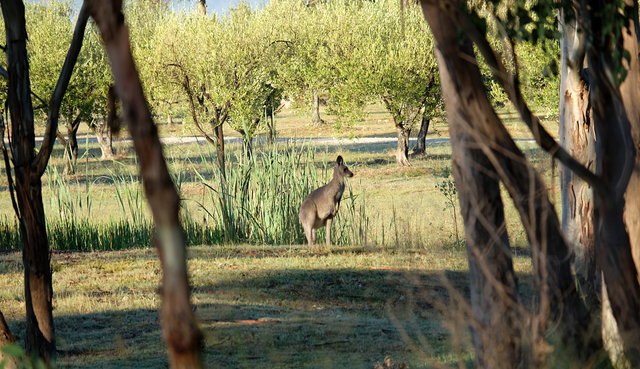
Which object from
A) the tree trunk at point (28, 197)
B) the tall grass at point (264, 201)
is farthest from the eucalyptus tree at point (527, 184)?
the tall grass at point (264, 201)

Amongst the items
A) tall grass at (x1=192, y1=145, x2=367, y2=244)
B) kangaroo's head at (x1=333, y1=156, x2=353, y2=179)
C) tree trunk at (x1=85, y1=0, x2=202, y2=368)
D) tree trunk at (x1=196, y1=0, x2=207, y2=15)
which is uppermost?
tree trunk at (x1=196, y1=0, x2=207, y2=15)

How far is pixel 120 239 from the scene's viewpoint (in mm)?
15328

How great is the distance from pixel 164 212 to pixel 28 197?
4.47 meters

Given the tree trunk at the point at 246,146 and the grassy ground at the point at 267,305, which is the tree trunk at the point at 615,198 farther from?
the tree trunk at the point at 246,146

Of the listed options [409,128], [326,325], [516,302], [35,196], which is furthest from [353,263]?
[409,128]

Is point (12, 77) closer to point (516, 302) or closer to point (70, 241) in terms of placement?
point (516, 302)

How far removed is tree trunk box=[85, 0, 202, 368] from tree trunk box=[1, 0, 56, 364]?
434 centimetres

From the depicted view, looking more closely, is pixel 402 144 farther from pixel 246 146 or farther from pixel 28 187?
pixel 28 187

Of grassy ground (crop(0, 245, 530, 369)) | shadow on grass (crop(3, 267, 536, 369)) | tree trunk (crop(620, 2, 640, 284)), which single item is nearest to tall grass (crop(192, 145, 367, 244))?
grassy ground (crop(0, 245, 530, 369))

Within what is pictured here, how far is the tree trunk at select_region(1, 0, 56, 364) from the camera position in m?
5.89

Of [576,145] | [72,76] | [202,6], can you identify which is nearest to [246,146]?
[576,145]

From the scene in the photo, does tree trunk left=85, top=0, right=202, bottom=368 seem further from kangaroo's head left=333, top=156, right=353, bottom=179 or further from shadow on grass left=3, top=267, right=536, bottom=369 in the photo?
kangaroo's head left=333, top=156, right=353, bottom=179

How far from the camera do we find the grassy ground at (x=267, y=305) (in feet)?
23.7

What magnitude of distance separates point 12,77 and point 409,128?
29.5 metres
